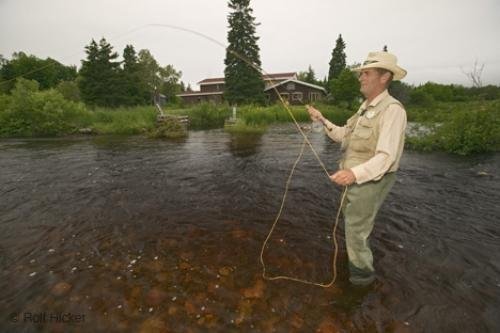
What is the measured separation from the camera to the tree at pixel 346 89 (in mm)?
45062

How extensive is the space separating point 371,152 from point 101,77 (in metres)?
44.8

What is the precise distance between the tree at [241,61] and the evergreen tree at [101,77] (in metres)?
17.1

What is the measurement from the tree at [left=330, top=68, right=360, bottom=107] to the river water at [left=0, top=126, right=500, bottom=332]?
4017 cm

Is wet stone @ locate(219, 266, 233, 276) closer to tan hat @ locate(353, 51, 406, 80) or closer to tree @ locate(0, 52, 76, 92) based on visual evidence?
tan hat @ locate(353, 51, 406, 80)

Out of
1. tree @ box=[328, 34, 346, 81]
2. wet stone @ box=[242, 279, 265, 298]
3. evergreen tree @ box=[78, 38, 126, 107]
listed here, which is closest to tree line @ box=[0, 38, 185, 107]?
evergreen tree @ box=[78, 38, 126, 107]

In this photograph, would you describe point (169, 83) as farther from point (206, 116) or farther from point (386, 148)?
point (386, 148)

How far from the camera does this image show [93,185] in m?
7.86

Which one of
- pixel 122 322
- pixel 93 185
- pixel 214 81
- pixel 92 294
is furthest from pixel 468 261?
pixel 214 81

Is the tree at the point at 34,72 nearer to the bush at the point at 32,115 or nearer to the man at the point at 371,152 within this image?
the bush at the point at 32,115

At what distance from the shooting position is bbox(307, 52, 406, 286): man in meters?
2.67

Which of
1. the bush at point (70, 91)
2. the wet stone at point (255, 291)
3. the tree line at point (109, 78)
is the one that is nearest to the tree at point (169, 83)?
the tree line at point (109, 78)

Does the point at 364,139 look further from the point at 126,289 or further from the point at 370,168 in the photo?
the point at 126,289

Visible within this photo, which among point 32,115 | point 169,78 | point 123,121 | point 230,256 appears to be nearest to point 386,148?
point 230,256

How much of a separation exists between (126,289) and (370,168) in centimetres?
330
